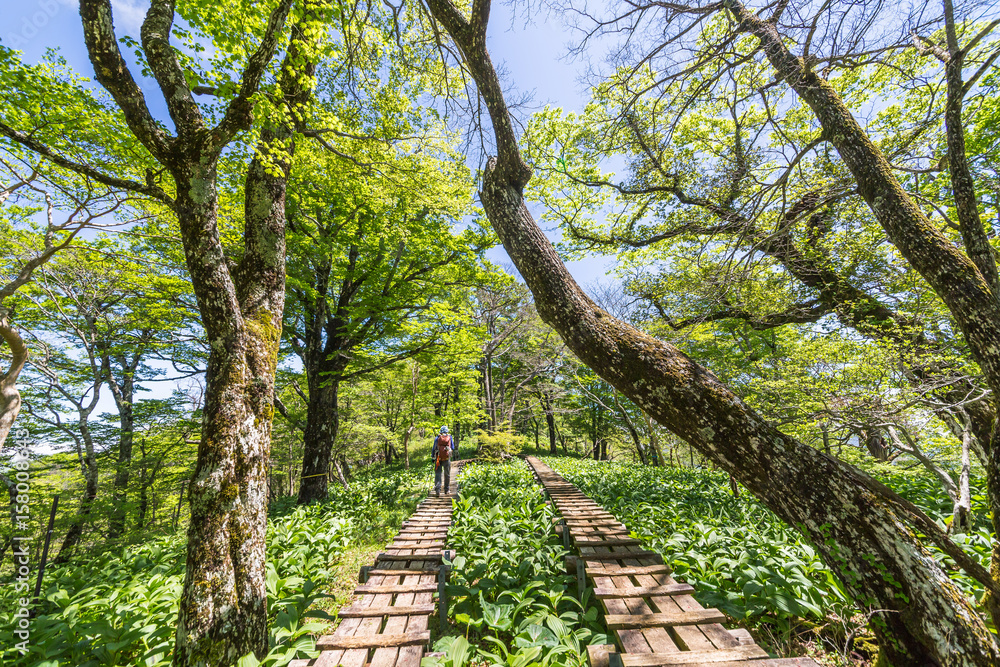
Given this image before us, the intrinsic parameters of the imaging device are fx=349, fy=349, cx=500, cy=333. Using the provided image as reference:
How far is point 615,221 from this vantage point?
931cm

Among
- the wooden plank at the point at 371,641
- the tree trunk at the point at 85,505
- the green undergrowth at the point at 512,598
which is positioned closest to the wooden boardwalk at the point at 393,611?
the wooden plank at the point at 371,641

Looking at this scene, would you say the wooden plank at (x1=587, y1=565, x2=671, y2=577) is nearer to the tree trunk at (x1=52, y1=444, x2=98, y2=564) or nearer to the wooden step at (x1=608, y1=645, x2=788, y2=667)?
the wooden step at (x1=608, y1=645, x2=788, y2=667)

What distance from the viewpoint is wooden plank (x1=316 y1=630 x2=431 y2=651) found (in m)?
2.27

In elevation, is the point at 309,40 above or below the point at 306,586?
above

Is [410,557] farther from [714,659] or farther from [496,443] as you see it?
[496,443]

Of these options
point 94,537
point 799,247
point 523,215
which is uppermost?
point 799,247

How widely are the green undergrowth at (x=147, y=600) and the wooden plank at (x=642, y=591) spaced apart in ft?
6.95

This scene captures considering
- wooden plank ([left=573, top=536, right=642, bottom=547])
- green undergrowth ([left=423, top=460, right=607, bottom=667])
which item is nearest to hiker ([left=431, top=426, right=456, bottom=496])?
green undergrowth ([left=423, top=460, right=607, bottom=667])

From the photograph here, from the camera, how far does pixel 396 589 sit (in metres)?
3.04

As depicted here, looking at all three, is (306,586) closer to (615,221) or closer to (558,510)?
(558,510)

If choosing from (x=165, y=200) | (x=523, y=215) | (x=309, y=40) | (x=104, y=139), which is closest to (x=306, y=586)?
(x=165, y=200)

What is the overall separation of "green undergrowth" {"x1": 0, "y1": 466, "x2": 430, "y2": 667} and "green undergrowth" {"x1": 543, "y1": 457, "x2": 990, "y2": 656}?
3.40m

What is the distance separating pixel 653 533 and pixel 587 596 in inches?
72.5

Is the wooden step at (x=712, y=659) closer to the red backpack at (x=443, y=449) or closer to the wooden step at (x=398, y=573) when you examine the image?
the wooden step at (x=398, y=573)
